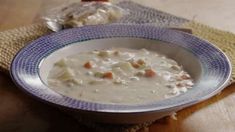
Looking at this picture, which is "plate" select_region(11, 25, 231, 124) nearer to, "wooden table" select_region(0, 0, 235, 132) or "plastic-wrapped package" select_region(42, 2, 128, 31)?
"wooden table" select_region(0, 0, 235, 132)

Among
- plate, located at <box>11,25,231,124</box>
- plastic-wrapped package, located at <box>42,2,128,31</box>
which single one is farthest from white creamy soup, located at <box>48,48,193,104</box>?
plastic-wrapped package, located at <box>42,2,128,31</box>

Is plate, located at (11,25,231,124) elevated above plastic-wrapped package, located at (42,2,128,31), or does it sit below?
above

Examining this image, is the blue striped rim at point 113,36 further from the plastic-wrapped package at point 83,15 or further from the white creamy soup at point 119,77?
the plastic-wrapped package at point 83,15

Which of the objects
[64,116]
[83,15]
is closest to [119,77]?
[64,116]

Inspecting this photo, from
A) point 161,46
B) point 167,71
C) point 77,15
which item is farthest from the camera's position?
point 77,15

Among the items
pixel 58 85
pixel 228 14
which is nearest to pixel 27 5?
pixel 228 14

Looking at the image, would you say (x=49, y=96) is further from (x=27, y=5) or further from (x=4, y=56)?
(x=27, y=5)

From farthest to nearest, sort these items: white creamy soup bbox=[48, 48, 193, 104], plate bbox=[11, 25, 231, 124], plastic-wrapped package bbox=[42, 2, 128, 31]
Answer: plastic-wrapped package bbox=[42, 2, 128, 31] < white creamy soup bbox=[48, 48, 193, 104] < plate bbox=[11, 25, 231, 124]
